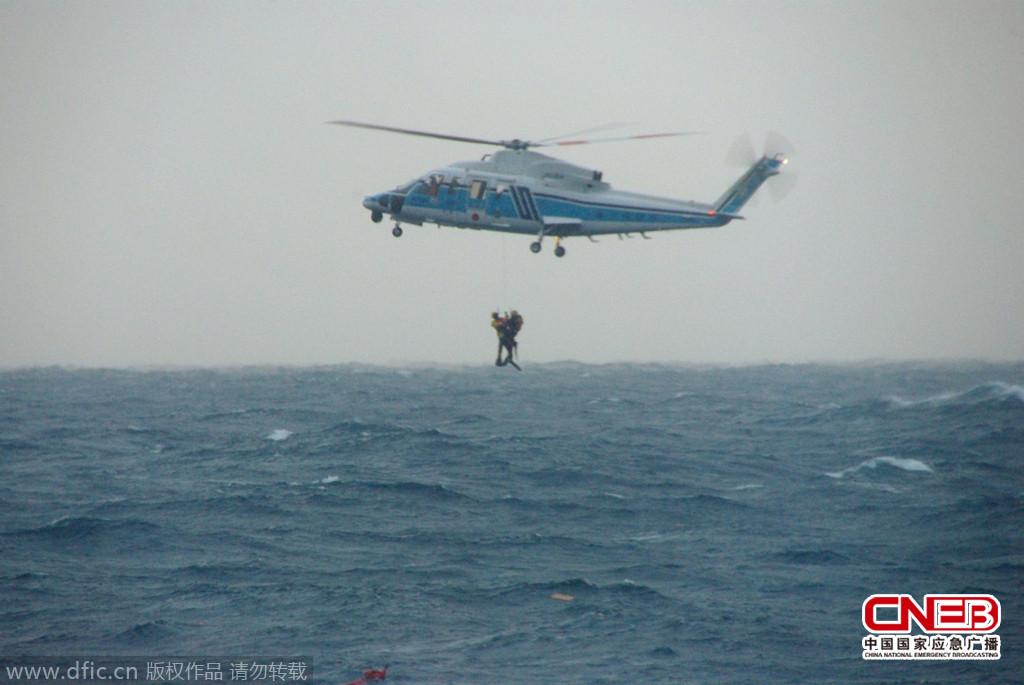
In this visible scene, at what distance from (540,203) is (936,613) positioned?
85.5 feet

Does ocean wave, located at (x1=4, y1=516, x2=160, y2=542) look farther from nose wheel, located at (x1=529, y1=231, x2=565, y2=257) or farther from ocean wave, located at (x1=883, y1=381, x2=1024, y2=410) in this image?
ocean wave, located at (x1=883, y1=381, x2=1024, y2=410)

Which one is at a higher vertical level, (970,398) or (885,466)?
(970,398)

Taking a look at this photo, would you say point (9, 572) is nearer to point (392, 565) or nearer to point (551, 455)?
point (392, 565)

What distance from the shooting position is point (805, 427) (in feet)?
314

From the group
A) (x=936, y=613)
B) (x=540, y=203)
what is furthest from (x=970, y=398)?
(x=540, y=203)

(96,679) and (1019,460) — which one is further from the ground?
(1019,460)

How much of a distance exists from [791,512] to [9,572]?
41187 millimetres

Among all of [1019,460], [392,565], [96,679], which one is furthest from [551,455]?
[96,679]

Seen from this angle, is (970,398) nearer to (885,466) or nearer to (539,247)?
(885,466)

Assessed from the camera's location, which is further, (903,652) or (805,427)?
(805,427)

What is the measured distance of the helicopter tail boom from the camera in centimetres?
3312

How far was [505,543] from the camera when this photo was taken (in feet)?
169

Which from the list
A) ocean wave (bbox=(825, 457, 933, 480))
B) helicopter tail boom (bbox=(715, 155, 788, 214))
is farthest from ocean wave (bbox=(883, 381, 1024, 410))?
helicopter tail boom (bbox=(715, 155, 788, 214))

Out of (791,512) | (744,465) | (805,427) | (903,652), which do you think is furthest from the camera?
(805,427)
